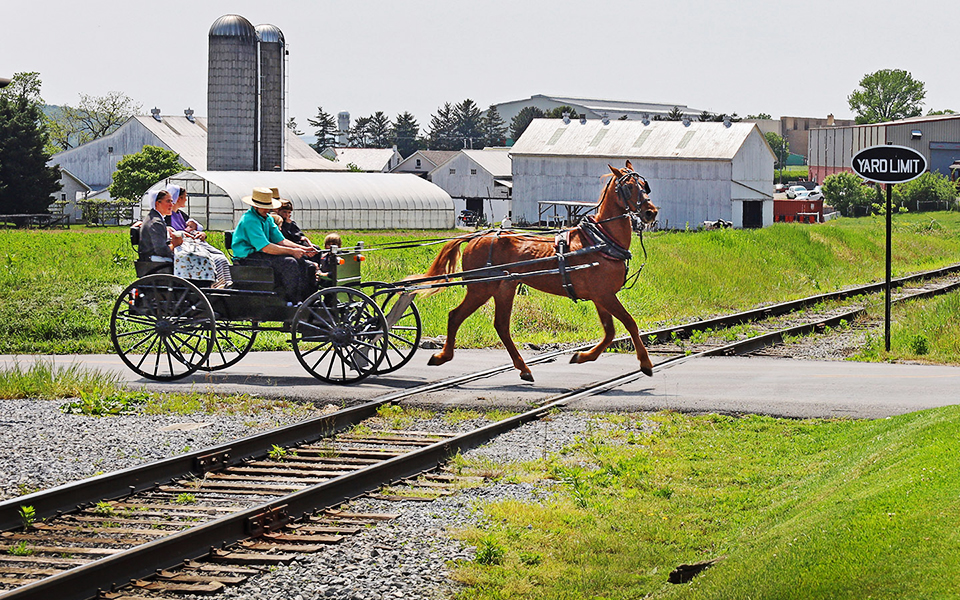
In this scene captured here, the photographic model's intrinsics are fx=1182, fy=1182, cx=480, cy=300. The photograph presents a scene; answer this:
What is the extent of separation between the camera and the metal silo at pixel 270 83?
7044cm

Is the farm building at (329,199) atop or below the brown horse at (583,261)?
atop

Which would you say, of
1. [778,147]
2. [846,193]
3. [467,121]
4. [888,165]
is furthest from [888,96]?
[888,165]

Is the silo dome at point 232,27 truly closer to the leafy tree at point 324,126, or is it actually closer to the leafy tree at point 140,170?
the leafy tree at point 140,170

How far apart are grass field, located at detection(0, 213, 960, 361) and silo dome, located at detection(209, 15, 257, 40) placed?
25380 mm

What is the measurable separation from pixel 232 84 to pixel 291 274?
5685cm

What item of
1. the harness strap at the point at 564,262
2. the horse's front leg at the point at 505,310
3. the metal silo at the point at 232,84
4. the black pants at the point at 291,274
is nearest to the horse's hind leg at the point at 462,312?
the horse's front leg at the point at 505,310

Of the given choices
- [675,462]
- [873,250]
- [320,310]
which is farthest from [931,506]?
[873,250]

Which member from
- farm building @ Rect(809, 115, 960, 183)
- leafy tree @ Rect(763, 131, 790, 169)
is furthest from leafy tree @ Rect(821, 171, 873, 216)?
leafy tree @ Rect(763, 131, 790, 169)

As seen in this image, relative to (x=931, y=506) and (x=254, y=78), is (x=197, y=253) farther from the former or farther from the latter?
(x=254, y=78)

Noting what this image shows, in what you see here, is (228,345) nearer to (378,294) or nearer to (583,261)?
(378,294)

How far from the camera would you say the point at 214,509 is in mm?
8648

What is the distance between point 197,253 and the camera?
1468 centimetres

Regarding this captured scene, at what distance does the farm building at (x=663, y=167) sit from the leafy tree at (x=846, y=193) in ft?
49.9

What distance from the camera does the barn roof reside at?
7231 centimetres
